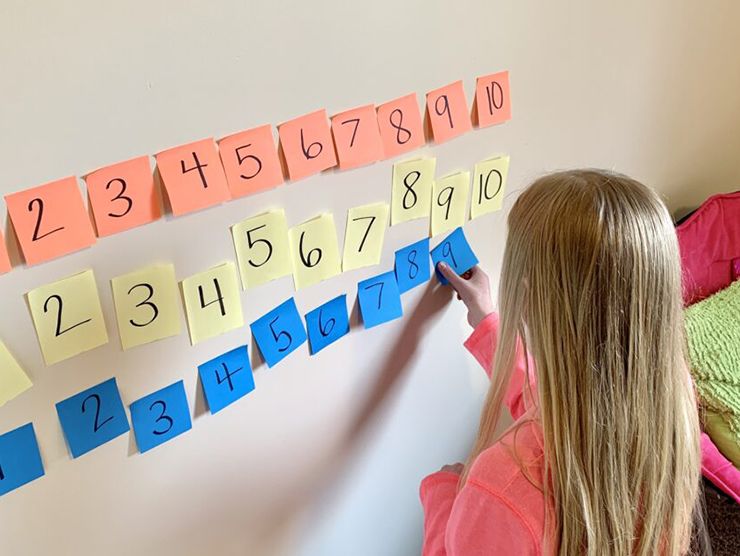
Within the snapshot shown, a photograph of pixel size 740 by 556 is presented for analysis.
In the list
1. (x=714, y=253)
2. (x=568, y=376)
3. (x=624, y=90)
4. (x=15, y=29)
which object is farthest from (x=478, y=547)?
(x=714, y=253)

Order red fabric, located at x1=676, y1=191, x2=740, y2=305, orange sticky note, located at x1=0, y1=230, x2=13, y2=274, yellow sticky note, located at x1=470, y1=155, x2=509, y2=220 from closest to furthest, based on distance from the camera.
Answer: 1. orange sticky note, located at x1=0, y1=230, x2=13, y2=274
2. yellow sticky note, located at x1=470, y1=155, x2=509, y2=220
3. red fabric, located at x1=676, y1=191, x2=740, y2=305

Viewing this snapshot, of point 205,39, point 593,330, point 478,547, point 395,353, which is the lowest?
point 478,547

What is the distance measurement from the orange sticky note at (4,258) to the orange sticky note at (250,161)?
8.5 inches

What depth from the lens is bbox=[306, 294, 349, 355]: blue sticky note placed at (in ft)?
2.93

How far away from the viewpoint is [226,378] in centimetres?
82

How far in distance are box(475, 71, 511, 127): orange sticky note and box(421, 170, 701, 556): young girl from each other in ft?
0.72

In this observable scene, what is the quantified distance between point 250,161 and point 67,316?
0.24 metres

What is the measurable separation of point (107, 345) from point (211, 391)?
0.50 ft

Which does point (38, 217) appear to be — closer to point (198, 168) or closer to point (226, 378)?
point (198, 168)

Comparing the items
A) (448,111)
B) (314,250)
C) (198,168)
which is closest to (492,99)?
(448,111)

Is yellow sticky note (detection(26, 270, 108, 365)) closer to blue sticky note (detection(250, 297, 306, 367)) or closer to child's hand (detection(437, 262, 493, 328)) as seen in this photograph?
blue sticky note (detection(250, 297, 306, 367))

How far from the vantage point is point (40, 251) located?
0.61 m

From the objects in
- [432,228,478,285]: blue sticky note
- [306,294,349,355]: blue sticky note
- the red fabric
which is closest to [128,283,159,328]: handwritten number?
[306,294,349,355]: blue sticky note

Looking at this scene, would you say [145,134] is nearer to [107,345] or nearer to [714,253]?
[107,345]
